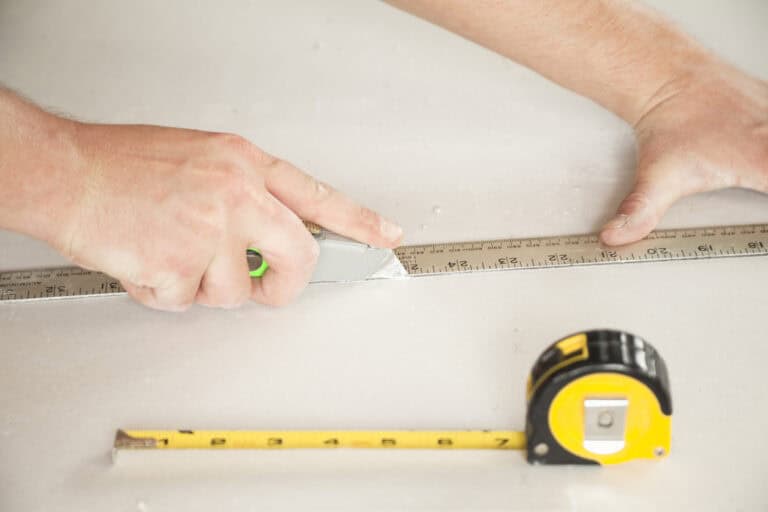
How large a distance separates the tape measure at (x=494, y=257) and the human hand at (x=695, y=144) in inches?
1.5

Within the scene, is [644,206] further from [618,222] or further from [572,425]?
[572,425]

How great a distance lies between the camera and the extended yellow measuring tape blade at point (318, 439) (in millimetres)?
1301

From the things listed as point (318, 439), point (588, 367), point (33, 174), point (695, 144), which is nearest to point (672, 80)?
point (695, 144)

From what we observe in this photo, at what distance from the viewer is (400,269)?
5.11 feet

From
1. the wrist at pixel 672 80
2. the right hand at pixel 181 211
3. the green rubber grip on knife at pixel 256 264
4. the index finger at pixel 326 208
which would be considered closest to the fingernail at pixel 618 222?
the wrist at pixel 672 80

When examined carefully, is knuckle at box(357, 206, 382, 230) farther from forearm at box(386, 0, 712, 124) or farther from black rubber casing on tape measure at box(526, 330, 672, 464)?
forearm at box(386, 0, 712, 124)

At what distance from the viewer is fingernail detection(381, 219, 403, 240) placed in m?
1.48

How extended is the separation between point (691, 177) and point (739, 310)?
289mm

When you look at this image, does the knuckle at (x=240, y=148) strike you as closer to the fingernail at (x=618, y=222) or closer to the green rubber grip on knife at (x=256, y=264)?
the green rubber grip on knife at (x=256, y=264)

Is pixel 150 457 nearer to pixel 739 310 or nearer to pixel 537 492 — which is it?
pixel 537 492

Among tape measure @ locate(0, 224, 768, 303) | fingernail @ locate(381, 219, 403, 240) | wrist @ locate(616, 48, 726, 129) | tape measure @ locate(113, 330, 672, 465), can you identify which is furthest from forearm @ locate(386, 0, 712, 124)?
tape measure @ locate(113, 330, 672, 465)

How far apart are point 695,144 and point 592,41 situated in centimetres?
28

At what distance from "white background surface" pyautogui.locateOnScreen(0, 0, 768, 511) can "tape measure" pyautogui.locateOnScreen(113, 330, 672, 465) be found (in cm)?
2

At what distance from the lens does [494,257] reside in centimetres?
159
